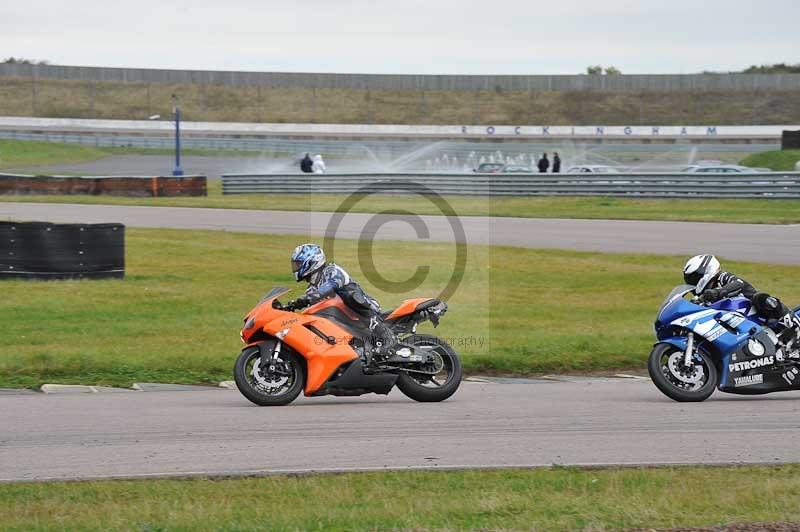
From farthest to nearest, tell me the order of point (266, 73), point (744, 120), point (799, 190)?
point (266, 73) < point (744, 120) < point (799, 190)

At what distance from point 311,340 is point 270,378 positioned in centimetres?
53

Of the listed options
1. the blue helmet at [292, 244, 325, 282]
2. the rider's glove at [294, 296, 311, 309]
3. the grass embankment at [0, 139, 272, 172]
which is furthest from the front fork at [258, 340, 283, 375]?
the grass embankment at [0, 139, 272, 172]

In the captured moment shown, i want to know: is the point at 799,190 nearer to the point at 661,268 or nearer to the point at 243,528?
the point at 661,268

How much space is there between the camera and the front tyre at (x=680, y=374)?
10.1 m

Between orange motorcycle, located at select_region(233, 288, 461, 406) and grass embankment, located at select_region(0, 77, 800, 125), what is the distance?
7105 cm

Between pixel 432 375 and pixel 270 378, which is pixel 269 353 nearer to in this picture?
pixel 270 378

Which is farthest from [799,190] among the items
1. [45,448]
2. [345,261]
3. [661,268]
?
[45,448]

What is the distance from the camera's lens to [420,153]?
62031 millimetres

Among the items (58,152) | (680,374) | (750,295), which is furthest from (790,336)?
(58,152)

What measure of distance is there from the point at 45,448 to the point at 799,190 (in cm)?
2947

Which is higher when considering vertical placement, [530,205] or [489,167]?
[489,167]

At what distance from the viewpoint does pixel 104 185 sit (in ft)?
135

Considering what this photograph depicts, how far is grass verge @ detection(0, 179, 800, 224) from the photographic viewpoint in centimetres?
3183

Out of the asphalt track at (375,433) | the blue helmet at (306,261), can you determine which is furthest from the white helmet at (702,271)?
the blue helmet at (306,261)
